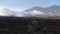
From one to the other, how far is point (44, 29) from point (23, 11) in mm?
382

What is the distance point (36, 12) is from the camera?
11.5 feet

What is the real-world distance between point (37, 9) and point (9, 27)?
46cm

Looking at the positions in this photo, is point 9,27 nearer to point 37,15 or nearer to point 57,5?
point 37,15

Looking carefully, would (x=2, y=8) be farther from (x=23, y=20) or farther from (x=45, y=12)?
(x=45, y=12)

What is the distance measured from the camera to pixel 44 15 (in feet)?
11.4

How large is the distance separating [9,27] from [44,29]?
1.58ft

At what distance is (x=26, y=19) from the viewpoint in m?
3.48

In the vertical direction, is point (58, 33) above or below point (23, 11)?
below

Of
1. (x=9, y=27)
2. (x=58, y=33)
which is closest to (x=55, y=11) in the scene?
(x=58, y=33)

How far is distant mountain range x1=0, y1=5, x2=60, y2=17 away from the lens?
11.4 feet

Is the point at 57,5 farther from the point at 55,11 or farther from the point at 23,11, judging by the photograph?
the point at 23,11

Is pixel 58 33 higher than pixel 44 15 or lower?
lower

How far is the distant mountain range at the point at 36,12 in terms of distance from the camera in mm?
3487

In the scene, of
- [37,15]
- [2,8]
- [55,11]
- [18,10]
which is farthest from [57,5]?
[2,8]
